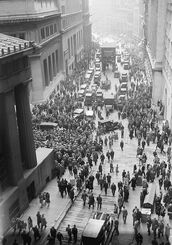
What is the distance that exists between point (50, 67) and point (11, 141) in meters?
37.2

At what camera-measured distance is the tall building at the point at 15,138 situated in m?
22.1

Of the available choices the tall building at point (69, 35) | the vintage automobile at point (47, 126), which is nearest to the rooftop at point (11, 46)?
the vintage automobile at point (47, 126)

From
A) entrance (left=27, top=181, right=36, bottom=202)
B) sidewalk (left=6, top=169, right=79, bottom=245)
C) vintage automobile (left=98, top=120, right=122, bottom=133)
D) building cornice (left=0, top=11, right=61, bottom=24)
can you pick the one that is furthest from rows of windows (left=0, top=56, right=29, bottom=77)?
building cornice (left=0, top=11, right=61, bottom=24)

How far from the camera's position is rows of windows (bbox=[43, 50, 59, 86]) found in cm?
5524

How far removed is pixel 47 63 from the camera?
5588cm

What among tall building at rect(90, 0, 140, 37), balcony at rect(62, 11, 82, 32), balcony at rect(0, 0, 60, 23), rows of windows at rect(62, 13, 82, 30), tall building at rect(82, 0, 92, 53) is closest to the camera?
balcony at rect(0, 0, 60, 23)

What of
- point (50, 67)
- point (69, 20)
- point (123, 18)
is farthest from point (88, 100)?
point (123, 18)

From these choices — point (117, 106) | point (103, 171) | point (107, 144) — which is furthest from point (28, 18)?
point (103, 171)

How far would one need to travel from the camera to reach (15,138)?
2336 centimetres

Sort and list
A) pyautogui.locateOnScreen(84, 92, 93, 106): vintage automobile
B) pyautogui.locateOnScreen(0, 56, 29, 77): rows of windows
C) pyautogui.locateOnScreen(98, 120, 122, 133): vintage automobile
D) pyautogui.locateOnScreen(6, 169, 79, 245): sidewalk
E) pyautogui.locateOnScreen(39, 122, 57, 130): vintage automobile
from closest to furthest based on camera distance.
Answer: pyautogui.locateOnScreen(0, 56, 29, 77): rows of windows, pyautogui.locateOnScreen(6, 169, 79, 245): sidewalk, pyautogui.locateOnScreen(39, 122, 57, 130): vintage automobile, pyautogui.locateOnScreen(98, 120, 122, 133): vintage automobile, pyautogui.locateOnScreen(84, 92, 93, 106): vintage automobile

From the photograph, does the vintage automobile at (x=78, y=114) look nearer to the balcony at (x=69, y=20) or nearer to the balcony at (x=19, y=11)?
the balcony at (x=19, y=11)

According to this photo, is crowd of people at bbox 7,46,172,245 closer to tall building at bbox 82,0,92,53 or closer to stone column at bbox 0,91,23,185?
stone column at bbox 0,91,23,185

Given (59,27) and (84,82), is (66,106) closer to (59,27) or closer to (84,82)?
(84,82)

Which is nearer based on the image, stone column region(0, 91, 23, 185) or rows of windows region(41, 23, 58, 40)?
stone column region(0, 91, 23, 185)
